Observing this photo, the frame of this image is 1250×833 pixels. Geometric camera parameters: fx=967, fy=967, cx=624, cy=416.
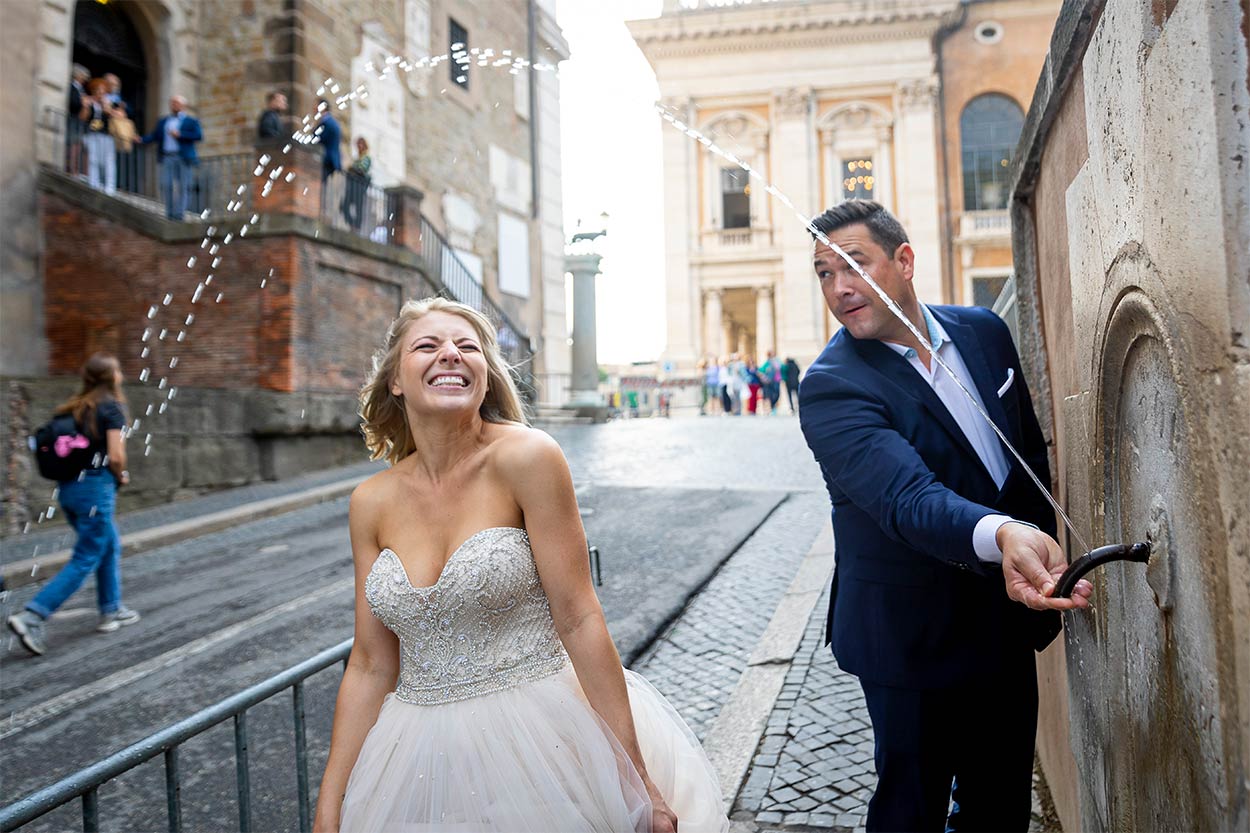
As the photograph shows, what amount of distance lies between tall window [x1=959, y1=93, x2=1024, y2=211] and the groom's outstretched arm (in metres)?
35.8

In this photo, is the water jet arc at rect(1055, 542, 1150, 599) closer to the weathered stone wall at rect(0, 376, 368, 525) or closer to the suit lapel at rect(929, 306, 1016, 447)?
the suit lapel at rect(929, 306, 1016, 447)

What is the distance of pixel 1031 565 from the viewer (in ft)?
5.64

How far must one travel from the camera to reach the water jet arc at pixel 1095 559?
1587 mm

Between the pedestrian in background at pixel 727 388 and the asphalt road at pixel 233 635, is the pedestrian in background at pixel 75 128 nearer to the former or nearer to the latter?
the asphalt road at pixel 233 635

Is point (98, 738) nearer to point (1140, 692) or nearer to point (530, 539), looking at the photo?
point (530, 539)

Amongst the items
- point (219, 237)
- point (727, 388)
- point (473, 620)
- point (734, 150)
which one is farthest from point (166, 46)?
point (734, 150)

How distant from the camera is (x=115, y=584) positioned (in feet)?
20.3

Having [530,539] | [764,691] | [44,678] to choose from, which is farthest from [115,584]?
[530,539]

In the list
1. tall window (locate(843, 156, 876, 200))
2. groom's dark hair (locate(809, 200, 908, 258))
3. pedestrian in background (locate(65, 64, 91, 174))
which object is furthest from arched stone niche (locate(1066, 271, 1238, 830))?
tall window (locate(843, 156, 876, 200))

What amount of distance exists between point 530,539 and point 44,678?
14.5 ft

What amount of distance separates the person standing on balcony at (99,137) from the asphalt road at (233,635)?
6355 millimetres

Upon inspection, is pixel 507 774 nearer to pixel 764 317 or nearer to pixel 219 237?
pixel 219 237

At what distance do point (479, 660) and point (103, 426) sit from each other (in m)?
5.15

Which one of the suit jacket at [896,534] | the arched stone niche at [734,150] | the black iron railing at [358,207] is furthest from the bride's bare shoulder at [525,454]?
the arched stone niche at [734,150]
